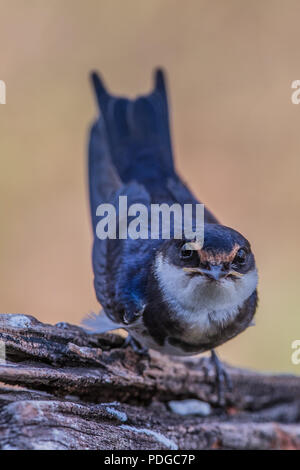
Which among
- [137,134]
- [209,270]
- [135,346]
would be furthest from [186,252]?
[137,134]

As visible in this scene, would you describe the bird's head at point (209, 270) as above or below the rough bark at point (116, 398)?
above

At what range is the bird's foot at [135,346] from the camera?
3.75 metres

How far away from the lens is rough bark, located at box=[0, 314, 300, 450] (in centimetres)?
270

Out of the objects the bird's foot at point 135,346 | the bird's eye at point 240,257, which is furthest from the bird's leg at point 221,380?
the bird's eye at point 240,257

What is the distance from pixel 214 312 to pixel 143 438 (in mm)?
709

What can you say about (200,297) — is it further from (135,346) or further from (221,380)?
(221,380)

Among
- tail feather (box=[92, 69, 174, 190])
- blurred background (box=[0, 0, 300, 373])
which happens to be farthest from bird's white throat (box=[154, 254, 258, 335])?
blurred background (box=[0, 0, 300, 373])

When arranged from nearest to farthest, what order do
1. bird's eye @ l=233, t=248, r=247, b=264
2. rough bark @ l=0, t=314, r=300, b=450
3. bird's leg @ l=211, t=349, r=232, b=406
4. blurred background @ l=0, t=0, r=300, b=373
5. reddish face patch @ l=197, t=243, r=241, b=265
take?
rough bark @ l=0, t=314, r=300, b=450 < reddish face patch @ l=197, t=243, r=241, b=265 < bird's eye @ l=233, t=248, r=247, b=264 < bird's leg @ l=211, t=349, r=232, b=406 < blurred background @ l=0, t=0, r=300, b=373

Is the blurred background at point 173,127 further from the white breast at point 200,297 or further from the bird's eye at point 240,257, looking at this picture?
the bird's eye at point 240,257

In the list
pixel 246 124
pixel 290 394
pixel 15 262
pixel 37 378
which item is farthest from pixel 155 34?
pixel 37 378

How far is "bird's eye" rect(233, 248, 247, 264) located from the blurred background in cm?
286

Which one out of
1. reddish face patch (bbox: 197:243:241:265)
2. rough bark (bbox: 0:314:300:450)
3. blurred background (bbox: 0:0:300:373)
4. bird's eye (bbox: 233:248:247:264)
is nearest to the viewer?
rough bark (bbox: 0:314:300:450)

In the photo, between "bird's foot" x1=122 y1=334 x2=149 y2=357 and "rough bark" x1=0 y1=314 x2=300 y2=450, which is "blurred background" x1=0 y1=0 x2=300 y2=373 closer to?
"rough bark" x1=0 y1=314 x2=300 y2=450

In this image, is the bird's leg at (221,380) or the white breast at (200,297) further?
the bird's leg at (221,380)
